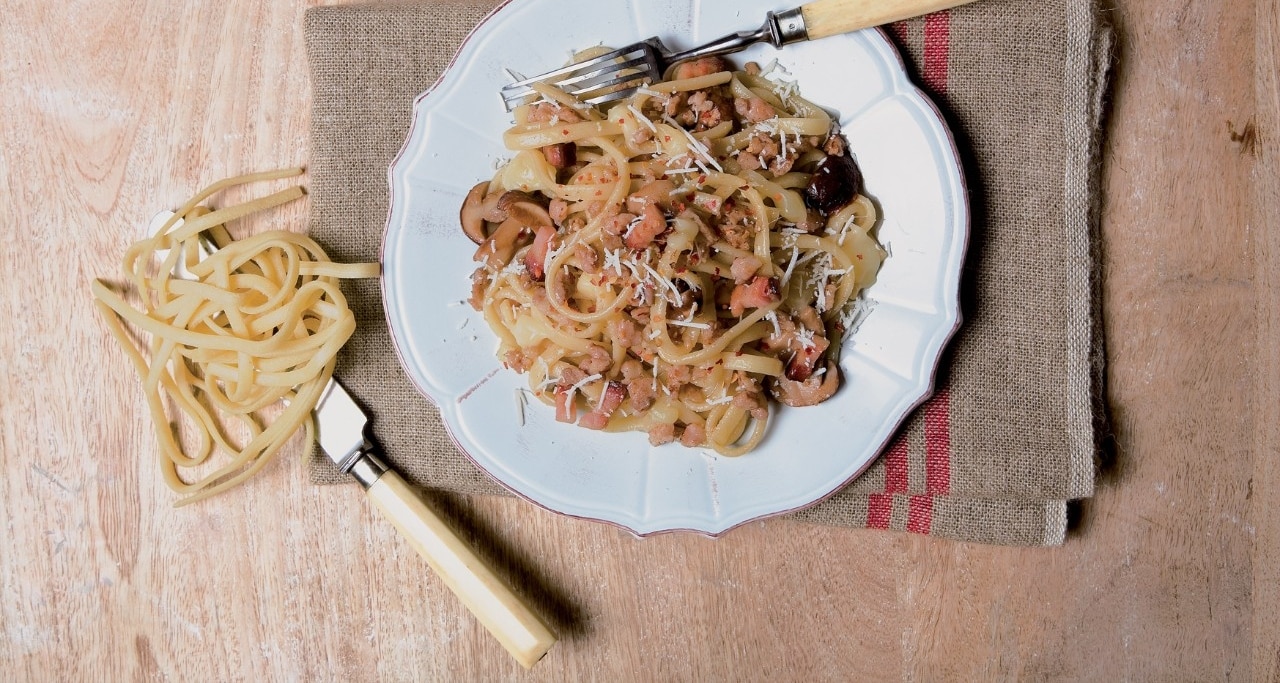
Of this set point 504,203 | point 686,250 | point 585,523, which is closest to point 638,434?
point 585,523

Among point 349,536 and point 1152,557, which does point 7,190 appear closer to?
point 349,536

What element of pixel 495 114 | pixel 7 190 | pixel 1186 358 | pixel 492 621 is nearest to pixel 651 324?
pixel 495 114

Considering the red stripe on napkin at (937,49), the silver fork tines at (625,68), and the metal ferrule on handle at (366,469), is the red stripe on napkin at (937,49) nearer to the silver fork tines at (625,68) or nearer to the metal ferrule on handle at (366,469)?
the silver fork tines at (625,68)

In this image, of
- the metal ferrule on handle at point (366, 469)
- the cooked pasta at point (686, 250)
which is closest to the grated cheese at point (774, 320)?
the cooked pasta at point (686, 250)

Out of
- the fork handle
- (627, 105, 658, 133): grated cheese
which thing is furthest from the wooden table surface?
(627, 105, 658, 133): grated cheese

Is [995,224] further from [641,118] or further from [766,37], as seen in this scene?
[641,118]

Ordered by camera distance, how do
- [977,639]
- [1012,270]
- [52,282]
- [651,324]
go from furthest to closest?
1. [52,282]
2. [977,639]
3. [1012,270]
4. [651,324]

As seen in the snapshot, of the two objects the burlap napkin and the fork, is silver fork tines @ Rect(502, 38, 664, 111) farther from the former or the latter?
the burlap napkin
